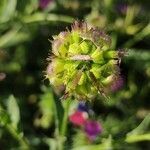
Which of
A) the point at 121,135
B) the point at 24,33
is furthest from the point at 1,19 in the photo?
the point at 121,135

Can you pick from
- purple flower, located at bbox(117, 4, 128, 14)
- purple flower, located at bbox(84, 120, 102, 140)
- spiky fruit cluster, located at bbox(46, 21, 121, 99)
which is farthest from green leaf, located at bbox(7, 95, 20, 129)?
purple flower, located at bbox(117, 4, 128, 14)

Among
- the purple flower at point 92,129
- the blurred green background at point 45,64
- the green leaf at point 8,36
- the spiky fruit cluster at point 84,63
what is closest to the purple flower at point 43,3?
the blurred green background at point 45,64

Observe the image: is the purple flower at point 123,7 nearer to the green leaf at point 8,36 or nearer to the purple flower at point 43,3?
the purple flower at point 43,3

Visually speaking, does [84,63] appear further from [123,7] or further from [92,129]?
[123,7]

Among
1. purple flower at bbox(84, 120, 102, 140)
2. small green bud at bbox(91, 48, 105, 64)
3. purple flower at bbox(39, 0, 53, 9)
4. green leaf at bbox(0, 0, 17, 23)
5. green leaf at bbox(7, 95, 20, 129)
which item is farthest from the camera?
purple flower at bbox(39, 0, 53, 9)

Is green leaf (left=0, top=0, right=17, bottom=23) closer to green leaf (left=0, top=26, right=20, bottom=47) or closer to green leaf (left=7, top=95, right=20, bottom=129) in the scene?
green leaf (left=0, top=26, right=20, bottom=47)

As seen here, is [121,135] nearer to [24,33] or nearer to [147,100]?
[147,100]
